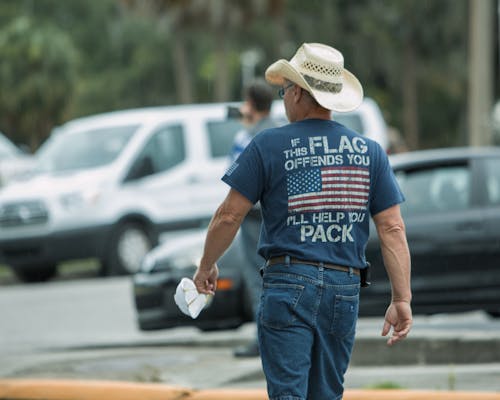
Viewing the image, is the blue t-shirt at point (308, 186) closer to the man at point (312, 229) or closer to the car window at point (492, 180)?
the man at point (312, 229)

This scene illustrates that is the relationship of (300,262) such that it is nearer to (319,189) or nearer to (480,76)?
(319,189)

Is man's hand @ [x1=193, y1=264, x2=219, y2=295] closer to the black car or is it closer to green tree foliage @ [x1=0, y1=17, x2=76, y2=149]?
the black car

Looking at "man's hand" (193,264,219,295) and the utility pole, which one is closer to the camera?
"man's hand" (193,264,219,295)

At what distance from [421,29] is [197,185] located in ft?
84.7

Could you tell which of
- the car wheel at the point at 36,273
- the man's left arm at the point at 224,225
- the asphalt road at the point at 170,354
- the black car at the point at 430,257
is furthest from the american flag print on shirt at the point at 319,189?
the car wheel at the point at 36,273

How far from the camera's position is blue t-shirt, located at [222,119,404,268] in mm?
4793

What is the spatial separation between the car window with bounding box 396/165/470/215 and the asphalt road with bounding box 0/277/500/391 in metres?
0.90

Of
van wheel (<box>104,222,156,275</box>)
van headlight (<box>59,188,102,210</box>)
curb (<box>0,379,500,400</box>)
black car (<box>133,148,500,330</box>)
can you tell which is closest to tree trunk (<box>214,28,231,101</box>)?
van wheel (<box>104,222,156,275</box>)

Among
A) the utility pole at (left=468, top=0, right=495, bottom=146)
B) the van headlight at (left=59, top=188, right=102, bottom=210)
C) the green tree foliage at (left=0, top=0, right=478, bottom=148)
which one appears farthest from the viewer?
the green tree foliage at (left=0, top=0, right=478, bottom=148)

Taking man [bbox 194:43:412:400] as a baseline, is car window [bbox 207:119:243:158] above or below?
below

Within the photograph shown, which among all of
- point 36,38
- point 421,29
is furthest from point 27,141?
point 421,29

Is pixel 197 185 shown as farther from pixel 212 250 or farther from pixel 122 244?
pixel 212 250

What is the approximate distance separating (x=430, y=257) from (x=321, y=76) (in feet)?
18.0

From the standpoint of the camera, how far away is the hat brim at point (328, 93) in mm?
4855
